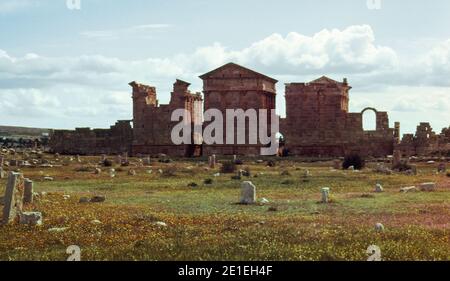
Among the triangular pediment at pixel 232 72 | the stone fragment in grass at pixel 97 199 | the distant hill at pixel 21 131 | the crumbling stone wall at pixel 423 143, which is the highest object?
the triangular pediment at pixel 232 72

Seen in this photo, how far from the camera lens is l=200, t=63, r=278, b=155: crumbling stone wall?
203 feet

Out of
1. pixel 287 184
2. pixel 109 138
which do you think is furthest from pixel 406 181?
Answer: pixel 109 138

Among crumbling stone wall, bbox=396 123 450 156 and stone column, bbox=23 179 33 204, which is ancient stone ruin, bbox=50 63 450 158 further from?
stone column, bbox=23 179 33 204

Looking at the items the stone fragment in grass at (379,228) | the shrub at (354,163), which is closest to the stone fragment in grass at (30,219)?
the stone fragment in grass at (379,228)

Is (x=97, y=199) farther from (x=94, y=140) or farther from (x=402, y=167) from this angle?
(x=94, y=140)

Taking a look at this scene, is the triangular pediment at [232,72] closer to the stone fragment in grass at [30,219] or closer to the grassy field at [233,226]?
the grassy field at [233,226]

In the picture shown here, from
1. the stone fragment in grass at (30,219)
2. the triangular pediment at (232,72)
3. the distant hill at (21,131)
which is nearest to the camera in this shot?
the stone fragment in grass at (30,219)

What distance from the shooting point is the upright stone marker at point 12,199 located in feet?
52.9

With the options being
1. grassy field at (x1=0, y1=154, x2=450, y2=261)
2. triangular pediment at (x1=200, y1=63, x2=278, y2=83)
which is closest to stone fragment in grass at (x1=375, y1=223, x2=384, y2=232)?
grassy field at (x1=0, y1=154, x2=450, y2=261)

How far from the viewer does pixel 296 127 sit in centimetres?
6206

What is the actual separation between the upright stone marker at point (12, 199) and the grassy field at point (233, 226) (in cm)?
80

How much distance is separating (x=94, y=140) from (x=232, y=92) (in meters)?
16.0

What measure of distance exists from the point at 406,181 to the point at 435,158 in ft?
82.3
